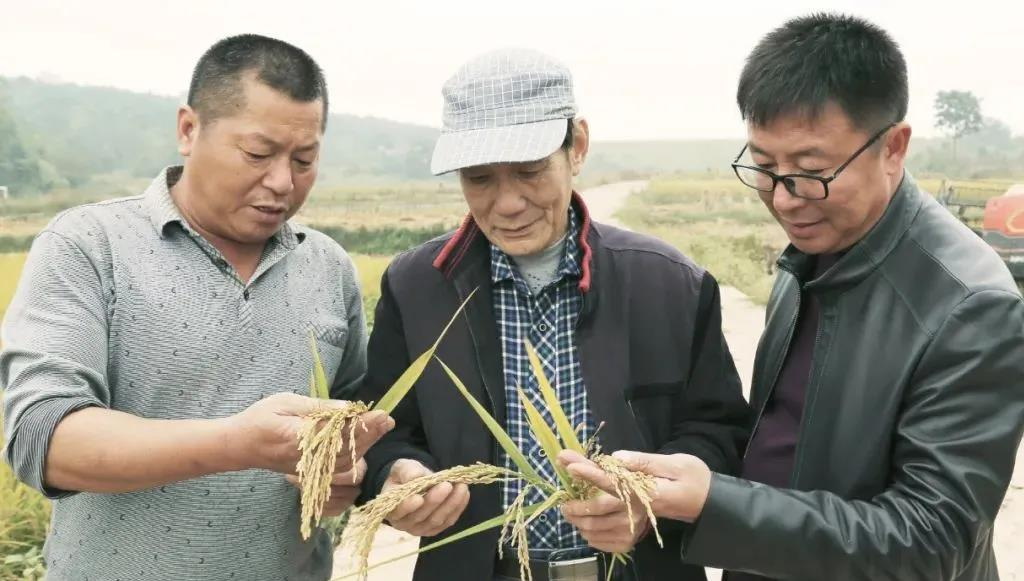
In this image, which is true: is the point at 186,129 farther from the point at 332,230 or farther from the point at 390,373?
the point at 332,230

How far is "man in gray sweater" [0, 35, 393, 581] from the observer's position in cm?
197

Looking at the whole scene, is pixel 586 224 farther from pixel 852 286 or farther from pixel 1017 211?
pixel 1017 211

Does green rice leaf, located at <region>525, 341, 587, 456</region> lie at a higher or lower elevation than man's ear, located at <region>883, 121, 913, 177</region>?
lower

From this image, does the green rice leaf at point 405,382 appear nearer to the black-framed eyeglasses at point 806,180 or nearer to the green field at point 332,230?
the black-framed eyeglasses at point 806,180

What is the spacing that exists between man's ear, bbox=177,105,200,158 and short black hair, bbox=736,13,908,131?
148 cm

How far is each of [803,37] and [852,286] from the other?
597mm

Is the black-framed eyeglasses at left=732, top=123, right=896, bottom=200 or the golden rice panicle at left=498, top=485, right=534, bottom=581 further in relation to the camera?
the black-framed eyeglasses at left=732, top=123, right=896, bottom=200

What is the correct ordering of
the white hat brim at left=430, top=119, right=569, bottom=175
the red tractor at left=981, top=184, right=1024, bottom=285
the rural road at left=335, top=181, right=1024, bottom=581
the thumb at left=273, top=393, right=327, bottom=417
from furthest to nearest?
the red tractor at left=981, top=184, right=1024, bottom=285, the rural road at left=335, top=181, right=1024, bottom=581, the white hat brim at left=430, top=119, right=569, bottom=175, the thumb at left=273, top=393, right=327, bottom=417

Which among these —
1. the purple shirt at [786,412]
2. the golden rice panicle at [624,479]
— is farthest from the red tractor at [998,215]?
the golden rice panicle at [624,479]

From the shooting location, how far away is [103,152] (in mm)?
8188

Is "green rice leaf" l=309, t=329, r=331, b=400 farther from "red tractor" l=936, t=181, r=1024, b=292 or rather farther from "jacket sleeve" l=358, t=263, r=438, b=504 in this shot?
"red tractor" l=936, t=181, r=1024, b=292

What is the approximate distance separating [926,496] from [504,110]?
1.32 metres

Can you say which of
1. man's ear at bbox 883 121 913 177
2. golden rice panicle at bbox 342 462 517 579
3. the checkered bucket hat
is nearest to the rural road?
the checkered bucket hat

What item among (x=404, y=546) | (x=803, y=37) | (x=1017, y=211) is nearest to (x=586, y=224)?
(x=803, y=37)
